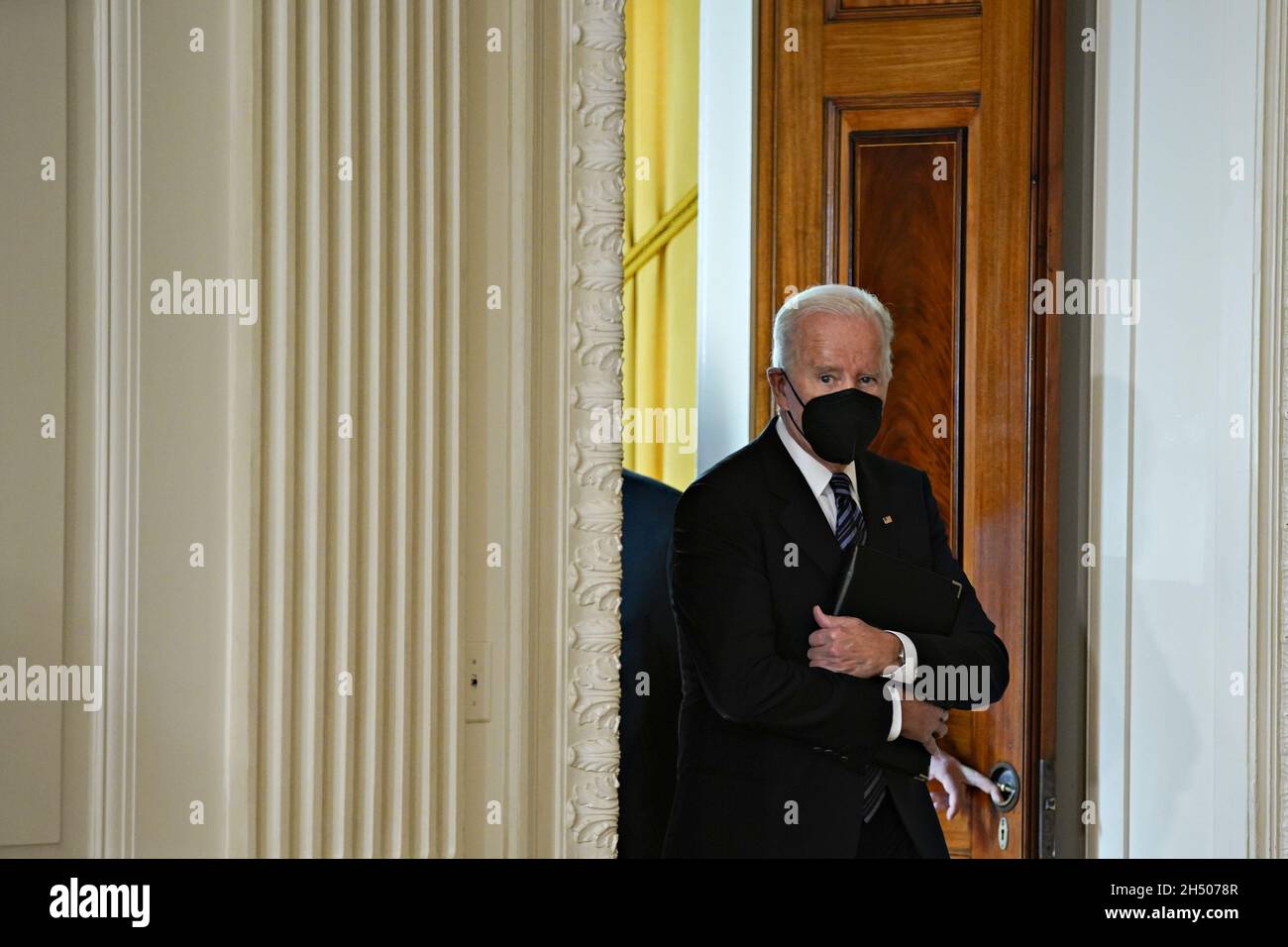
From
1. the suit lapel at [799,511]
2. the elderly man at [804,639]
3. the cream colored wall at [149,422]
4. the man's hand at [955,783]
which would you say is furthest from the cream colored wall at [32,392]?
the man's hand at [955,783]

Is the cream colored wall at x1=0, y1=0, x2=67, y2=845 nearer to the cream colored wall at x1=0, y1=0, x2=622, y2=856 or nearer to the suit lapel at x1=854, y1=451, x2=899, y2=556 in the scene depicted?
the cream colored wall at x1=0, y1=0, x2=622, y2=856

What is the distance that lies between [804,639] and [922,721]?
0.91 ft

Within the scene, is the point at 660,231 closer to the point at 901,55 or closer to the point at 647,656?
the point at 901,55

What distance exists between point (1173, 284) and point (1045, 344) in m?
0.27

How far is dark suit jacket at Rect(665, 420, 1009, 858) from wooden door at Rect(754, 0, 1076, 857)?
0.26 m

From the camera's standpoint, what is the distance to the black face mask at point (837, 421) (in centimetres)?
206

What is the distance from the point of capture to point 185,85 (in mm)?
1643

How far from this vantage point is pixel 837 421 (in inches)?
81.3

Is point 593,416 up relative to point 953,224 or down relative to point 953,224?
down

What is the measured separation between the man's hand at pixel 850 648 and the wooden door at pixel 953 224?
0.31 m

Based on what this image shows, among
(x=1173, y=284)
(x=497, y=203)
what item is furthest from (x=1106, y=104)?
(x=497, y=203)

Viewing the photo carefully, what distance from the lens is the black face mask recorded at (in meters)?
2.06

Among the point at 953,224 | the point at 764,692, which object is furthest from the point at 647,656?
the point at 953,224
